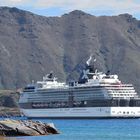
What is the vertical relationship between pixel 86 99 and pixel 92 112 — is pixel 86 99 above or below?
above

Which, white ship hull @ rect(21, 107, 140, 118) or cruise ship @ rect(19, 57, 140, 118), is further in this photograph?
cruise ship @ rect(19, 57, 140, 118)

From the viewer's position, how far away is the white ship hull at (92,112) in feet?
495

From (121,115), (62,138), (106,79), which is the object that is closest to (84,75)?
(106,79)

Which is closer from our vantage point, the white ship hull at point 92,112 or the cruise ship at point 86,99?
the white ship hull at point 92,112

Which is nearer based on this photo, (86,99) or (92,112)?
(92,112)

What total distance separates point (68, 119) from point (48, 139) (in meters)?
80.5

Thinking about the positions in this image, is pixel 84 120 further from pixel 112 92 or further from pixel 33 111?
pixel 33 111

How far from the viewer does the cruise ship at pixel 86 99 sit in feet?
501

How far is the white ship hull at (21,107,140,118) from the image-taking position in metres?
151

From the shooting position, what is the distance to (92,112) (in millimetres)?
150750

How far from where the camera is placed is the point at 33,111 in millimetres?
167750

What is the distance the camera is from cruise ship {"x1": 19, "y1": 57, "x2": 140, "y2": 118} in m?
153

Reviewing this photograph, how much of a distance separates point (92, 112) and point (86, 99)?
17.3ft

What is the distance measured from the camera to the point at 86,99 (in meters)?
155
